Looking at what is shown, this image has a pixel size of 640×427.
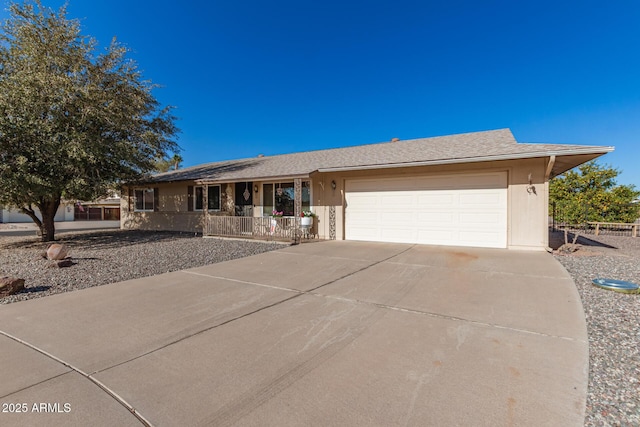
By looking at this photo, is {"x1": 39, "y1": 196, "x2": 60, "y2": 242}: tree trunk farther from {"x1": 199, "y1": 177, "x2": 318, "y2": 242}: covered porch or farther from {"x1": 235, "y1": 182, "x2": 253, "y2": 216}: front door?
{"x1": 235, "y1": 182, "x2": 253, "y2": 216}: front door

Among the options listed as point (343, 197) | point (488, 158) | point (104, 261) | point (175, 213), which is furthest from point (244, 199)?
point (488, 158)

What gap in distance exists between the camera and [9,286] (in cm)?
466

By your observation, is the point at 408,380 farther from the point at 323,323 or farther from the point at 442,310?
the point at 442,310

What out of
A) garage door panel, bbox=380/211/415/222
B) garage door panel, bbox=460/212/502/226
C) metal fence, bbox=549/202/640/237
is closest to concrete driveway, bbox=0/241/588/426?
garage door panel, bbox=460/212/502/226

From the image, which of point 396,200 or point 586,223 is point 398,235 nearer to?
point 396,200

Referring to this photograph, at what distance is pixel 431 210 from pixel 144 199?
15.6 m

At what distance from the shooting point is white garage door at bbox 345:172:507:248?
910cm

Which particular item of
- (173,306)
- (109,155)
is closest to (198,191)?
(109,155)

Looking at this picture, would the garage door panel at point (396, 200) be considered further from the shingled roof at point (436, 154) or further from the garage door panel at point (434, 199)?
the shingled roof at point (436, 154)

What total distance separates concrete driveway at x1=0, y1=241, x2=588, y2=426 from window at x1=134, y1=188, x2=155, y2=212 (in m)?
13.0

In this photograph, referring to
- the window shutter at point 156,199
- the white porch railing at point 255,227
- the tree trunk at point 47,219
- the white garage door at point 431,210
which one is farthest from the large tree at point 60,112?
the white garage door at point 431,210

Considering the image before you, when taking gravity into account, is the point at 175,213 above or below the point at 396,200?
below

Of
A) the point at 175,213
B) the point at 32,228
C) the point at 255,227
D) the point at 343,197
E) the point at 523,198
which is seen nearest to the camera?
the point at 523,198

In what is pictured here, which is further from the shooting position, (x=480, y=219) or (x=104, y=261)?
(x=480, y=219)
